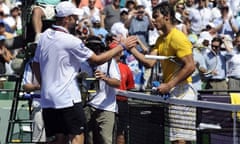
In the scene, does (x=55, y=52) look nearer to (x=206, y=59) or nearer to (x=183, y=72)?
(x=183, y=72)

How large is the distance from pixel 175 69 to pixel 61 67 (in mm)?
1351

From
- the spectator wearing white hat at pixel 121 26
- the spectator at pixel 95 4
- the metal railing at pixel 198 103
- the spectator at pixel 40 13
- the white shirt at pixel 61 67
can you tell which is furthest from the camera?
the spectator at pixel 95 4

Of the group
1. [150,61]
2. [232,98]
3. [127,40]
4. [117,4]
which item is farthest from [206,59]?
[127,40]

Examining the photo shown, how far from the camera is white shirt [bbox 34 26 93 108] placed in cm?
827

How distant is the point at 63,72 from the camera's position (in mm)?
8297

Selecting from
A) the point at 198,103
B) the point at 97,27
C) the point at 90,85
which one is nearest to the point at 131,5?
the point at 97,27

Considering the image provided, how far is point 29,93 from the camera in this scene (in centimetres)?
1083

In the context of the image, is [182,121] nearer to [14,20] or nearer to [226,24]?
[14,20]

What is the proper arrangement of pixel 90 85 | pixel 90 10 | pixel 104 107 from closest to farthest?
pixel 104 107 → pixel 90 85 → pixel 90 10

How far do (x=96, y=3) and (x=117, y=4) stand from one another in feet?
2.45

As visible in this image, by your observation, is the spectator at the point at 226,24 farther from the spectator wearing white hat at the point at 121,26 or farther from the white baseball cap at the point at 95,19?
the white baseball cap at the point at 95,19

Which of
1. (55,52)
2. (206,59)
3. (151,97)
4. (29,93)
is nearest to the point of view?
Result: (55,52)

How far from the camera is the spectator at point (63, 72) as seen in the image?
27.1ft

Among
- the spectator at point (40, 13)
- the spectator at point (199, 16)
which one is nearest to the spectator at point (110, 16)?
the spectator at point (199, 16)
